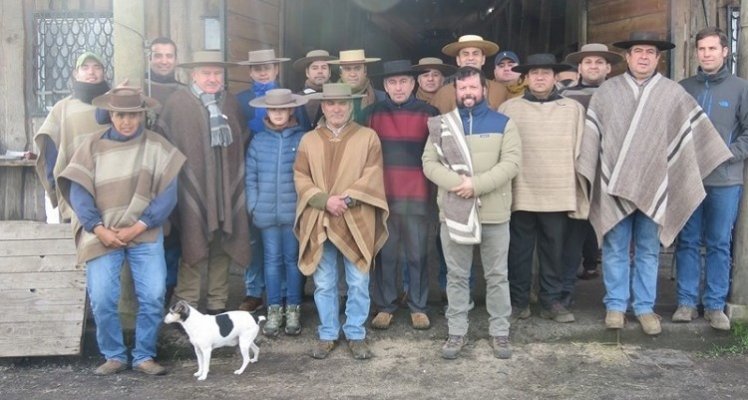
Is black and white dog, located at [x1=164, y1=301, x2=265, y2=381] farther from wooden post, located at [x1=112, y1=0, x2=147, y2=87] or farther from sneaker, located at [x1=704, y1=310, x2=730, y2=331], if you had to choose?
sneaker, located at [x1=704, y1=310, x2=730, y2=331]

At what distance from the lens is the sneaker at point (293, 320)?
204 inches

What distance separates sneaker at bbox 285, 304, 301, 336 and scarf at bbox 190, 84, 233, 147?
1.22m

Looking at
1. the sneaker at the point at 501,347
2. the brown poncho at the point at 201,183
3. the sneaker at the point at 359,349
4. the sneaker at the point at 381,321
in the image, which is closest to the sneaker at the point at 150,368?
the brown poncho at the point at 201,183

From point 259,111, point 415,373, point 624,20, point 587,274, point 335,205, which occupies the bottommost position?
point 415,373

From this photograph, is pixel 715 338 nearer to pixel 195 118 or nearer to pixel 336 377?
pixel 336 377

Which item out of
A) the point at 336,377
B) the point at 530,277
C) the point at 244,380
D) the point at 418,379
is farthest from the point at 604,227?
the point at 244,380

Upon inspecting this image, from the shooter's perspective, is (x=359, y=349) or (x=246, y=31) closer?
(x=359, y=349)

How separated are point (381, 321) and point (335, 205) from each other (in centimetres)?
97

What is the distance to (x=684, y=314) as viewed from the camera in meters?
5.22

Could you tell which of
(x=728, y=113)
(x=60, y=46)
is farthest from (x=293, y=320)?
(x=60, y=46)

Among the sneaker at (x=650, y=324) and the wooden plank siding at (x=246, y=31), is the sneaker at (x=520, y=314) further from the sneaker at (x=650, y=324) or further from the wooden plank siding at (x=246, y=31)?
the wooden plank siding at (x=246, y=31)

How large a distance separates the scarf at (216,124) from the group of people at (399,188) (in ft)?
0.03

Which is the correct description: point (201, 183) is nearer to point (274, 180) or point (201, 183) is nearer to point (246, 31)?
point (274, 180)

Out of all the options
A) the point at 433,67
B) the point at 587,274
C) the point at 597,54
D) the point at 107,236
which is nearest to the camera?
the point at 107,236
